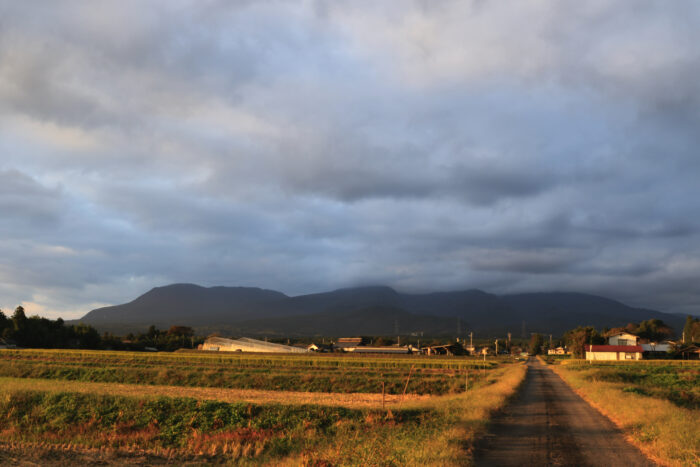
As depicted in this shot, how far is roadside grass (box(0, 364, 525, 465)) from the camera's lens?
18.1 metres

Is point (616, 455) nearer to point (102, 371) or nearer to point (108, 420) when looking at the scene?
point (108, 420)

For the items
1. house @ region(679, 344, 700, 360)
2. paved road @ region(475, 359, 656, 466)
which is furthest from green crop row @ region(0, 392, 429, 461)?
house @ region(679, 344, 700, 360)

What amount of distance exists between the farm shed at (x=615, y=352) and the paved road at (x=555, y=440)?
107 meters

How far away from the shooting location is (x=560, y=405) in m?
33.7

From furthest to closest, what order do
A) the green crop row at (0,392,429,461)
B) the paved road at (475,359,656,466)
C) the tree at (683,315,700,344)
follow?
the tree at (683,315,700,344) → the green crop row at (0,392,429,461) → the paved road at (475,359,656,466)

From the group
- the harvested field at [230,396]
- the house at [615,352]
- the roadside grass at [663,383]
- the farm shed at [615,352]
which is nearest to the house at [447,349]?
the house at [615,352]

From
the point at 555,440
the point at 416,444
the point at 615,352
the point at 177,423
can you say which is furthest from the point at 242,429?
the point at 615,352

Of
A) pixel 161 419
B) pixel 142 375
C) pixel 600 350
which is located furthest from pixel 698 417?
pixel 600 350

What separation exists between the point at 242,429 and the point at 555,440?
15.6 metres

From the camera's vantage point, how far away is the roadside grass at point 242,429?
18.1 m

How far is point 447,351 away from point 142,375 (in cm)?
8913

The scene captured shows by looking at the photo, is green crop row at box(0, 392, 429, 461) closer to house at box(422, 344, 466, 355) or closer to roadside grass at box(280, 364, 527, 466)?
roadside grass at box(280, 364, 527, 466)

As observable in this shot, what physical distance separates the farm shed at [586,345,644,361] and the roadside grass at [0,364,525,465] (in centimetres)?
10754

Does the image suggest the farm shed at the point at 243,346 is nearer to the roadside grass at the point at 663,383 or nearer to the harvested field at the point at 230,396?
the roadside grass at the point at 663,383
